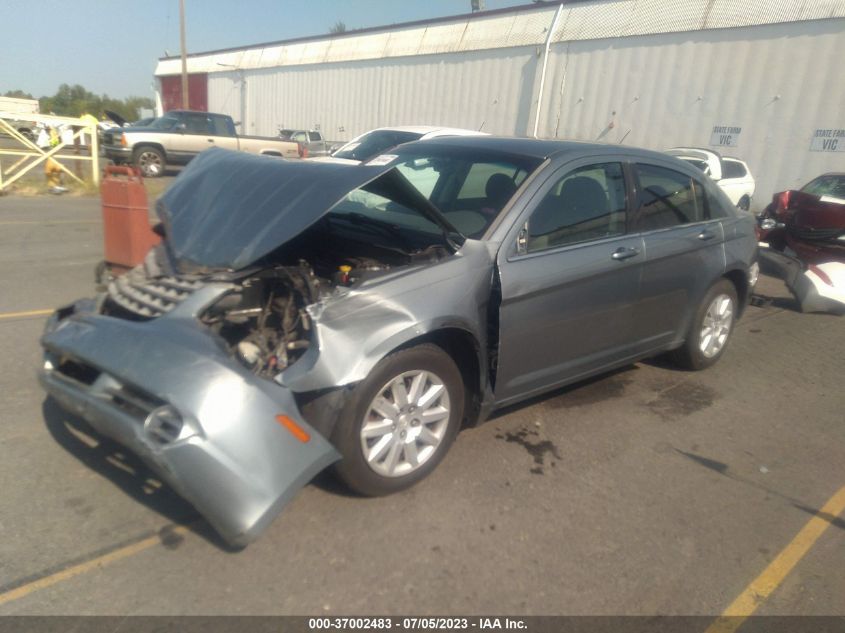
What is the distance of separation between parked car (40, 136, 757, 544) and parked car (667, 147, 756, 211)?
1021 centimetres

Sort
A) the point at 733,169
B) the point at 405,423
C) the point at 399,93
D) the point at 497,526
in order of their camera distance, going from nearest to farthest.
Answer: the point at 497,526, the point at 405,423, the point at 733,169, the point at 399,93

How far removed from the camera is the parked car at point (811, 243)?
7.91 meters

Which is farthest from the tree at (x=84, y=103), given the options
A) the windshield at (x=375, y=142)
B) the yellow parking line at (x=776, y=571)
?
the yellow parking line at (x=776, y=571)

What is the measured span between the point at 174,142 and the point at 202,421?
17522 mm

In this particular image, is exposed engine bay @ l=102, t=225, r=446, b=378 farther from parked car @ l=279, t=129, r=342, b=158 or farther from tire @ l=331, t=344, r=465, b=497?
parked car @ l=279, t=129, r=342, b=158

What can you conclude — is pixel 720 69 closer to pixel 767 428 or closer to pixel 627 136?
pixel 627 136

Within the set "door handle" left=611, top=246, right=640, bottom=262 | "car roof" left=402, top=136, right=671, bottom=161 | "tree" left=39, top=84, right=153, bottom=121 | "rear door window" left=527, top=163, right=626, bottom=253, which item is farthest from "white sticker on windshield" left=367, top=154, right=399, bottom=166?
"tree" left=39, top=84, right=153, bottom=121

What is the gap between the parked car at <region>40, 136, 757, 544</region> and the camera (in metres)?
2.71

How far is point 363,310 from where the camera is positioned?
3094mm

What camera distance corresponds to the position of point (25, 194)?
14516 millimetres

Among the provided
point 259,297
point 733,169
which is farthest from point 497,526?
point 733,169

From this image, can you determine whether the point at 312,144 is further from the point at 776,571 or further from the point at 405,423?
the point at 776,571

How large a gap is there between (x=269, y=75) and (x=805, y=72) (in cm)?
2465

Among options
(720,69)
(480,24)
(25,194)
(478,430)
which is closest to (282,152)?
(25,194)
